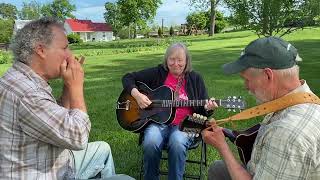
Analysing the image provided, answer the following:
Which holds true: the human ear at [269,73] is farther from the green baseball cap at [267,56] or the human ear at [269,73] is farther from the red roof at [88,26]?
the red roof at [88,26]

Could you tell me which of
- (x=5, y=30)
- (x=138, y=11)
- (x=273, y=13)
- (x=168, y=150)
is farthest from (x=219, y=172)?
(x=5, y=30)

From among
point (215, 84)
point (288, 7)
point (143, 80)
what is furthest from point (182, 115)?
point (288, 7)

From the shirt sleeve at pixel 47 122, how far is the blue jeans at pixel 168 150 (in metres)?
1.87

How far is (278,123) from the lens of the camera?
2.37m

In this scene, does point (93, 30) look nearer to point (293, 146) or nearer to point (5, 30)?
point (5, 30)

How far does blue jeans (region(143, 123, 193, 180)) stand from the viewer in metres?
4.39

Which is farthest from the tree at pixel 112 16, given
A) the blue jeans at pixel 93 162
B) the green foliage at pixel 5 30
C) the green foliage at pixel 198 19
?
the blue jeans at pixel 93 162

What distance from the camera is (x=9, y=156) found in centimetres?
263

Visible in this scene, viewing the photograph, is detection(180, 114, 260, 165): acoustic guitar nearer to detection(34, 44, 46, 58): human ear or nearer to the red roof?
detection(34, 44, 46, 58): human ear

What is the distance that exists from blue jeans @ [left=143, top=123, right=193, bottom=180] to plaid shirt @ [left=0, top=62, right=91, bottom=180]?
1.80 meters

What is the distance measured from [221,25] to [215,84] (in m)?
50.8

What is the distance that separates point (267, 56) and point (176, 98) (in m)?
2.37

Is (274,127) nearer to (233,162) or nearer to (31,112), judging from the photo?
(233,162)

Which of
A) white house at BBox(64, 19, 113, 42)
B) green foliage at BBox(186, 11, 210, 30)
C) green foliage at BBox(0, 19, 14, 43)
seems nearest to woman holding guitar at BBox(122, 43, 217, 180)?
green foliage at BBox(0, 19, 14, 43)
